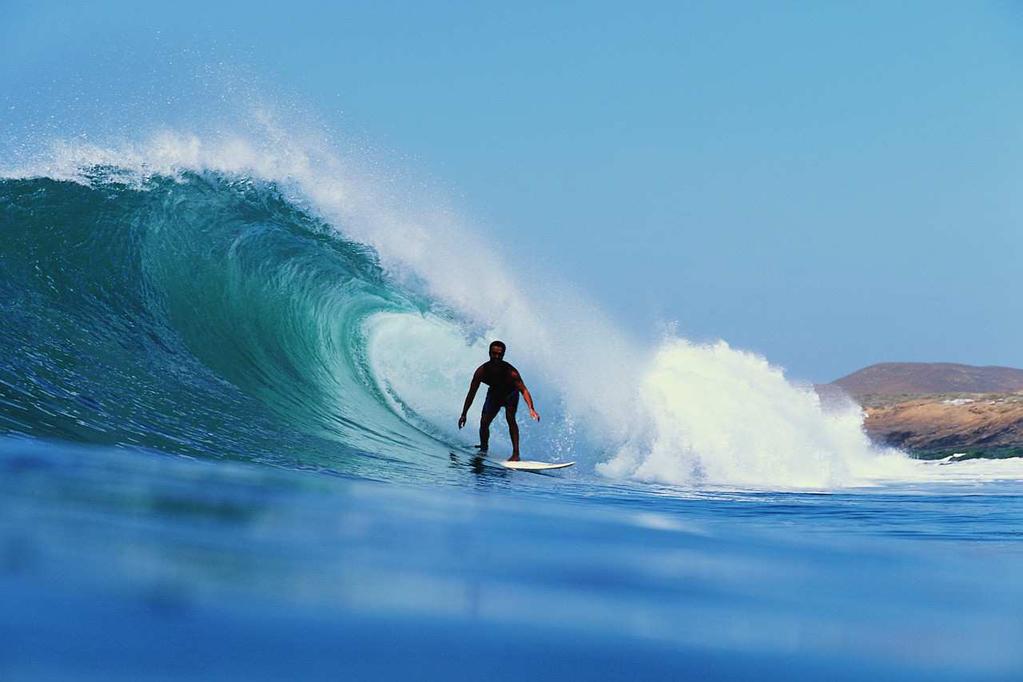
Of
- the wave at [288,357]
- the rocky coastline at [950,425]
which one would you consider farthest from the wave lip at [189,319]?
the rocky coastline at [950,425]

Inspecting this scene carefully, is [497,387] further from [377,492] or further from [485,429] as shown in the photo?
[377,492]

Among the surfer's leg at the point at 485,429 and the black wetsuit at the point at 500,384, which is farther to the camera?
the surfer's leg at the point at 485,429

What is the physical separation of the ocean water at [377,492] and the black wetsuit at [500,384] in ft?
2.03

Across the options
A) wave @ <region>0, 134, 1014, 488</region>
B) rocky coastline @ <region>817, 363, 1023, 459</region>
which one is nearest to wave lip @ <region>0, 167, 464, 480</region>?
wave @ <region>0, 134, 1014, 488</region>

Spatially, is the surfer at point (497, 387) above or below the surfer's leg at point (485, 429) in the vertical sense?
above

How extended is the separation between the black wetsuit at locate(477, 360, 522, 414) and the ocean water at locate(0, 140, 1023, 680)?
618 mm

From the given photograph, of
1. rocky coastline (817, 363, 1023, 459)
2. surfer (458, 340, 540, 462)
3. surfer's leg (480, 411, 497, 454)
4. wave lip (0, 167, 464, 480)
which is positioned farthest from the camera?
rocky coastline (817, 363, 1023, 459)

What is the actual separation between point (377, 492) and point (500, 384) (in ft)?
12.1

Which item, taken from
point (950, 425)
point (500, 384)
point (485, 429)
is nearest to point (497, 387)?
point (500, 384)

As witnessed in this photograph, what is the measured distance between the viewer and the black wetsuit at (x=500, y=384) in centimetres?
908

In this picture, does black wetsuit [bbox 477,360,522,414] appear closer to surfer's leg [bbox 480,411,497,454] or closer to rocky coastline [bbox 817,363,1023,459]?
surfer's leg [bbox 480,411,497,454]

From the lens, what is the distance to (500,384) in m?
9.13

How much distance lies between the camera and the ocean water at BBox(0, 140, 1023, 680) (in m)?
2.74

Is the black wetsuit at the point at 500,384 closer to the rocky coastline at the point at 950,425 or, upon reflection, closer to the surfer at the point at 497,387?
the surfer at the point at 497,387
